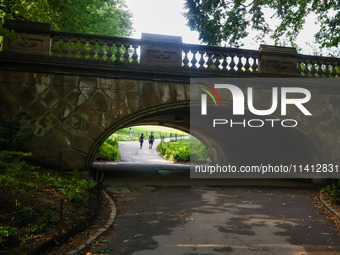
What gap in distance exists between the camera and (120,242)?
5.64m

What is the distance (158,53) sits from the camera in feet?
36.1

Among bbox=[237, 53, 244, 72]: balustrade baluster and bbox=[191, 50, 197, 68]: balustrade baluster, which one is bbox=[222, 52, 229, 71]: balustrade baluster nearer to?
bbox=[237, 53, 244, 72]: balustrade baluster

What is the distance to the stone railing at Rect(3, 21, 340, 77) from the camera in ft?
32.9

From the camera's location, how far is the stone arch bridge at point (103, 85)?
32.2 ft

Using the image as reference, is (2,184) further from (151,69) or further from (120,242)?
(151,69)

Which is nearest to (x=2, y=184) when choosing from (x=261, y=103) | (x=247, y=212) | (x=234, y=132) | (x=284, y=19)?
(x=247, y=212)

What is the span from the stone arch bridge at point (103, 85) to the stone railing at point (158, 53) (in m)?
0.03

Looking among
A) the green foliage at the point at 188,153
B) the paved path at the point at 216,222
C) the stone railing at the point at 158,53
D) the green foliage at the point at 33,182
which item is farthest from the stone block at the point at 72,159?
the green foliage at the point at 188,153

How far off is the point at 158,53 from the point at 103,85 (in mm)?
2333

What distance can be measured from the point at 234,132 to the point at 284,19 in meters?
6.53

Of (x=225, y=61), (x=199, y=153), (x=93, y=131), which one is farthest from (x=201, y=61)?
(x=199, y=153)

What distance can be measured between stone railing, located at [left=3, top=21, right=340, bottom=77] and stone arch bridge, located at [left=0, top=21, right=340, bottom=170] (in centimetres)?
3

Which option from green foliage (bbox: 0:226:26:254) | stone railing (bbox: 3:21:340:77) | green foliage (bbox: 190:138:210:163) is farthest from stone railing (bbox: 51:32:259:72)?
green foliage (bbox: 190:138:210:163)

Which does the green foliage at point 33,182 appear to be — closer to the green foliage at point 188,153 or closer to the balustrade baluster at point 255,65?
the balustrade baluster at point 255,65
